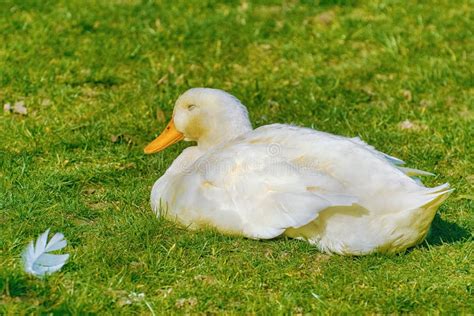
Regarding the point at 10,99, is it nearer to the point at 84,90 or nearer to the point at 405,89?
the point at 84,90

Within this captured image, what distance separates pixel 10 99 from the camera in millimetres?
8328

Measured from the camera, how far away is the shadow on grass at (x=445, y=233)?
5.99 meters

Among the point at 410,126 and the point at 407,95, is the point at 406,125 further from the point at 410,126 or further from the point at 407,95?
the point at 407,95

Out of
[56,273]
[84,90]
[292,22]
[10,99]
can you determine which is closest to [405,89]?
[292,22]

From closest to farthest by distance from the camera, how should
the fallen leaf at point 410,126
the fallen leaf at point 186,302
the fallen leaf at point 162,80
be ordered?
the fallen leaf at point 186,302
the fallen leaf at point 410,126
the fallen leaf at point 162,80

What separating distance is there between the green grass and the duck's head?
52 cm

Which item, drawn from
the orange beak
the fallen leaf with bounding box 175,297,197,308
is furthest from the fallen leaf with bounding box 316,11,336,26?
the fallen leaf with bounding box 175,297,197,308

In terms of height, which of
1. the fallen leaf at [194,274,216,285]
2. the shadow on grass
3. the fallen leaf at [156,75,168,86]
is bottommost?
the fallen leaf at [156,75,168,86]

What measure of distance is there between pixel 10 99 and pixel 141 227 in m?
2.79

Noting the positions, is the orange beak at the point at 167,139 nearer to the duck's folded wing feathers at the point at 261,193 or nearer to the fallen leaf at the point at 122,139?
the fallen leaf at the point at 122,139

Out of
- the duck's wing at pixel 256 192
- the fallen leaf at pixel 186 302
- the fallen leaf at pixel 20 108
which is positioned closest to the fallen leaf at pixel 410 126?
the duck's wing at pixel 256 192

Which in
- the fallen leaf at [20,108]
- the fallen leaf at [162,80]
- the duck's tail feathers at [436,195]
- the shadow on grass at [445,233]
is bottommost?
the fallen leaf at [20,108]

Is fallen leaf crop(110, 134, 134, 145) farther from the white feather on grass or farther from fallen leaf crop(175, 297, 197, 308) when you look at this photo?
fallen leaf crop(175, 297, 197, 308)

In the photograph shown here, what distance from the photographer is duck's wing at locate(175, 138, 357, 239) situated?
5.51 meters
